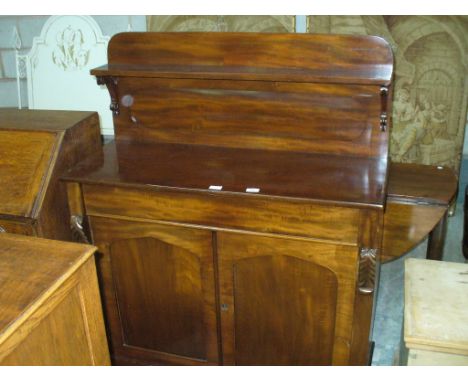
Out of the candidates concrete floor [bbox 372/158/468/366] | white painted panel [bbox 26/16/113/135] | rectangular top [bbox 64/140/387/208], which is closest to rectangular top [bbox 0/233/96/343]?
rectangular top [bbox 64/140/387/208]

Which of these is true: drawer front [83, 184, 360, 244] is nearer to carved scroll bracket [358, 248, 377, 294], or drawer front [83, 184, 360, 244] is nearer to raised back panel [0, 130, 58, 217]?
carved scroll bracket [358, 248, 377, 294]

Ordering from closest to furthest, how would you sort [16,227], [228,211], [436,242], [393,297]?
[228,211] < [16,227] < [436,242] < [393,297]

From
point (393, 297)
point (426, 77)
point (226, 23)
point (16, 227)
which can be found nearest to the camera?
point (16, 227)

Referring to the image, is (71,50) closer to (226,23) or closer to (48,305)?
(226,23)

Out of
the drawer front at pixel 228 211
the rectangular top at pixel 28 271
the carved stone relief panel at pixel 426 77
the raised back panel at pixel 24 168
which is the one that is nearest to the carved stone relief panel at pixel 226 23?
the carved stone relief panel at pixel 426 77

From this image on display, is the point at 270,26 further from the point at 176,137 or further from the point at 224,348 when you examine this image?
the point at 224,348

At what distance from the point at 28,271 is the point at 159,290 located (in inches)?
38.2

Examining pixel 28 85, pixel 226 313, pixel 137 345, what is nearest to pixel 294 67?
pixel 226 313

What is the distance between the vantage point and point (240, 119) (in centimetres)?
225

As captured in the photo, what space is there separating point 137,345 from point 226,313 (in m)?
0.48

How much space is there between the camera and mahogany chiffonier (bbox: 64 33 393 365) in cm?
191

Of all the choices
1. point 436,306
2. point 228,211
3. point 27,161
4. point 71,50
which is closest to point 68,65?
point 71,50

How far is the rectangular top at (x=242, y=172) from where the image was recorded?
185 centimetres

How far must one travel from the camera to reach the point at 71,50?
3297 mm
